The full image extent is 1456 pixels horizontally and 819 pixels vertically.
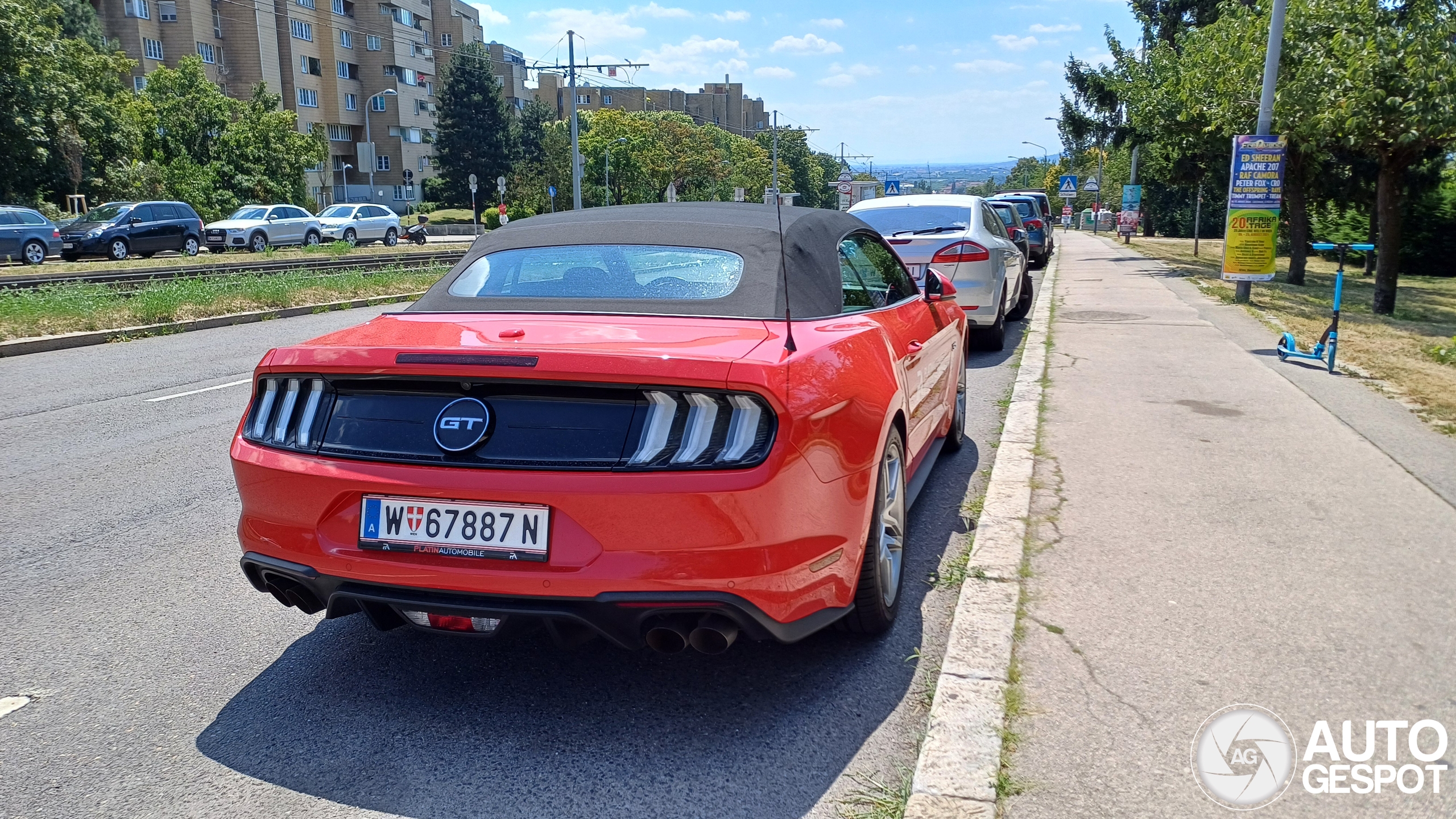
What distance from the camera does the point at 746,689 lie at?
350 cm

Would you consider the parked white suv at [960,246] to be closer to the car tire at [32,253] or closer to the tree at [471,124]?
the car tire at [32,253]

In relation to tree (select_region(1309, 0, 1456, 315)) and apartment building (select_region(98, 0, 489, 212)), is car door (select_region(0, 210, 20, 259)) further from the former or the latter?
apartment building (select_region(98, 0, 489, 212))

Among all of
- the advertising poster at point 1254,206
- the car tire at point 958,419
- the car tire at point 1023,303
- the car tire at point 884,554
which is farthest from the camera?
the advertising poster at point 1254,206

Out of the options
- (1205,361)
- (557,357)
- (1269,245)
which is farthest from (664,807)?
(1269,245)

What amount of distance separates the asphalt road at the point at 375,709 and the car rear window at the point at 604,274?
127cm

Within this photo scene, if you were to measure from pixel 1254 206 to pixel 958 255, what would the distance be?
305 inches

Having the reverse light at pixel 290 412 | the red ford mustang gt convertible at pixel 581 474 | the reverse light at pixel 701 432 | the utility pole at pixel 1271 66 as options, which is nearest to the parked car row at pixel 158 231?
the utility pole at pixel 1271 66

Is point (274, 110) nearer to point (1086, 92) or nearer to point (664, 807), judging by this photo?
point (1086, 92)

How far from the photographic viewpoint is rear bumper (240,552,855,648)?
293 centimetres

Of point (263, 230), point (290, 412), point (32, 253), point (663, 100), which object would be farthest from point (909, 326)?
point (663, 100)

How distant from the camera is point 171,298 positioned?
15.1 meters

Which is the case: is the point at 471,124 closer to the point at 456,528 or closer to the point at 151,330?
the point at 151,330

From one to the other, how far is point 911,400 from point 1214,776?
189 cm

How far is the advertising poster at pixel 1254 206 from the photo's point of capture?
51.4 ft
